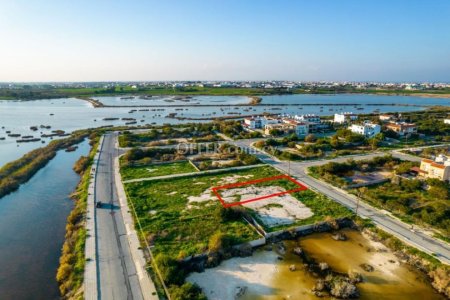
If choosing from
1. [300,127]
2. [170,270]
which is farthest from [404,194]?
[300,127]

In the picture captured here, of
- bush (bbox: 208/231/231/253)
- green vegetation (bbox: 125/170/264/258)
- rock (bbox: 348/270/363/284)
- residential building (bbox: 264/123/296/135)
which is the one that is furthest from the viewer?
residential building (bbox: 264/123/296/135)

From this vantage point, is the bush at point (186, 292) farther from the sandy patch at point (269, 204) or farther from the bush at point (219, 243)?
the sandy patch at point (269, 204)

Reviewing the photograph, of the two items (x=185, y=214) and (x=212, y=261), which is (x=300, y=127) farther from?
(x=212, y=261)

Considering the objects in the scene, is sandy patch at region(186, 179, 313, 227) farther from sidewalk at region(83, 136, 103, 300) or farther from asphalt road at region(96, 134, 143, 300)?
sidewalk at region(83, 136, 103, 300)

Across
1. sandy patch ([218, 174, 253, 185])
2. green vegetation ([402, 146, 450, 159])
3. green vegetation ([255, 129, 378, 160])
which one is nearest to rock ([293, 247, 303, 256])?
sandy patch ([218, 174, 253, 185])

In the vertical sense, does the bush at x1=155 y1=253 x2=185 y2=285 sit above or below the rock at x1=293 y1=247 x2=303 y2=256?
above

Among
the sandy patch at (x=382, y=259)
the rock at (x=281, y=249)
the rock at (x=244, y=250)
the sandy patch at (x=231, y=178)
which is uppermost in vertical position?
the sandy patch at (x=231, y=178)

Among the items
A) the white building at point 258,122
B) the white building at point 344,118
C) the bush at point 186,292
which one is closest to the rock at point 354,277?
the bush at point 186,292
